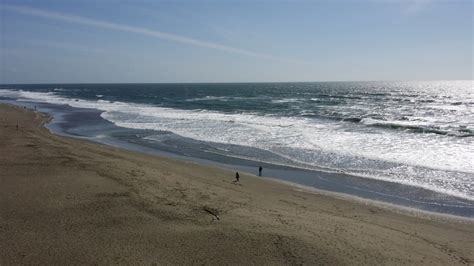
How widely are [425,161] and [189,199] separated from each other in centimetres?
1548

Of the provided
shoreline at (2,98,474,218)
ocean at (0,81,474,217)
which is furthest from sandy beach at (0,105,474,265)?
ocean at (0,81,474,217)

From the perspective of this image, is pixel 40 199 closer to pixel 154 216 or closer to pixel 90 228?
pixel 90 228

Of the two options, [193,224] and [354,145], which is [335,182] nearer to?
[354,145]

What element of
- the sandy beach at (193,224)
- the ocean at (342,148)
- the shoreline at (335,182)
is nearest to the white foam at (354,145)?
the ocean at (342,148)

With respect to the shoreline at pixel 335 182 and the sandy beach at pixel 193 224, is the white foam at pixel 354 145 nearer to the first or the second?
the shoreline at pixel 335 182

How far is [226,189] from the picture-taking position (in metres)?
15.3

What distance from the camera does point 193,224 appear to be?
1088 centimetres

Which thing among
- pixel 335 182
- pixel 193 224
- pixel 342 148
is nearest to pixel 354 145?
pixel 342 148

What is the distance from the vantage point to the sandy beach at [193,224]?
30.2 ft

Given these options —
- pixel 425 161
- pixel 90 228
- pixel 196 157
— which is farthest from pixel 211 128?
pixel 90 228

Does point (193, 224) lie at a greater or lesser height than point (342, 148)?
lesser

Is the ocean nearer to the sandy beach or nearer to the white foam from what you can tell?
the white foam

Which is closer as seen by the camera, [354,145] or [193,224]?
[193,224]

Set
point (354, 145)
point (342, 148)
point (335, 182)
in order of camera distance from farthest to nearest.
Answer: point (354, 145)
point (342, 148)
point (335, 182)
